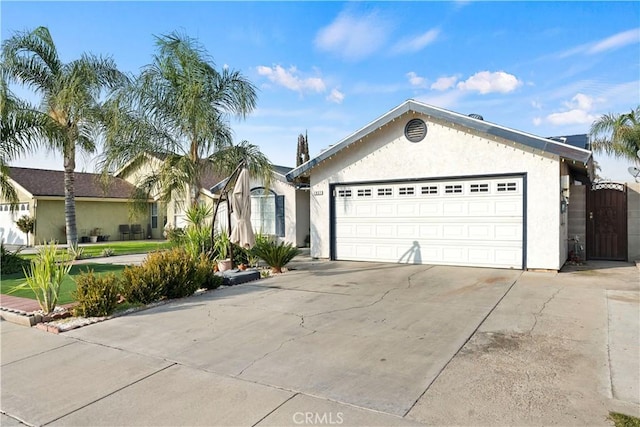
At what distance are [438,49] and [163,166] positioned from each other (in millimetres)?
10571

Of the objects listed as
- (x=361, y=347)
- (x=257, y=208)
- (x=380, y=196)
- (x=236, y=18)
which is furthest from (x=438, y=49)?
(x=361, y=347)

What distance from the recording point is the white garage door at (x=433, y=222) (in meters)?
11.0

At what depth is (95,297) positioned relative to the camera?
22.4 ft

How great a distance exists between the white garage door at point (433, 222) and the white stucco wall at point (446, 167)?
1.05ft

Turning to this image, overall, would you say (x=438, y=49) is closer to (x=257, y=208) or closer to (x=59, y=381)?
(x=257, y=208)

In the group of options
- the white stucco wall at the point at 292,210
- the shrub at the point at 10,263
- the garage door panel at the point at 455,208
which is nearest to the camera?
the garage door panel at the point at 455,208

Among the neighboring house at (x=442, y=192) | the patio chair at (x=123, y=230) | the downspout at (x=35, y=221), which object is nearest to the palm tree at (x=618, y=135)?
the neighboring house at (x=442, y=192)

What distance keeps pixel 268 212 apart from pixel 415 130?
8585mm

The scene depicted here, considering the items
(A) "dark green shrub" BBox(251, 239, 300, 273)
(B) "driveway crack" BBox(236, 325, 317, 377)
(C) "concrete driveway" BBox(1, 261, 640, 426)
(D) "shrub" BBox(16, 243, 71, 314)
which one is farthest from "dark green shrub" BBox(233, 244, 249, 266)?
(B) "driveway crack" BBox(236, 325, 317, 377)

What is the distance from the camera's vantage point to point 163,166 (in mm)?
13547

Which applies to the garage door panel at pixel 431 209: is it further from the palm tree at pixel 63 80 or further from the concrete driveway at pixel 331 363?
the palm tree at pixel 63 80

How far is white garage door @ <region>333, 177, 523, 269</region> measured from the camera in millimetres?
11023

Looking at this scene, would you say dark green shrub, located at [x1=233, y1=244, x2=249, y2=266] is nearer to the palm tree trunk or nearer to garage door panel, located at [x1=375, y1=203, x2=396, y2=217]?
garage door panel, located at [x1=375, y1=203, x2=396, y2=217]

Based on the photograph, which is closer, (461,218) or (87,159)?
(461,218)
